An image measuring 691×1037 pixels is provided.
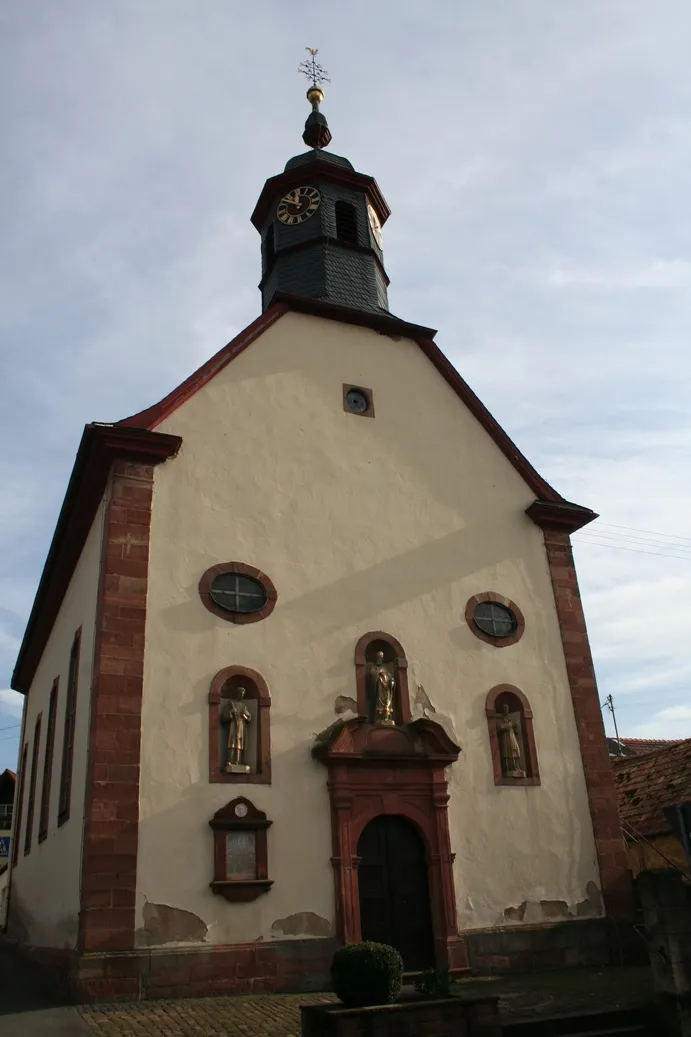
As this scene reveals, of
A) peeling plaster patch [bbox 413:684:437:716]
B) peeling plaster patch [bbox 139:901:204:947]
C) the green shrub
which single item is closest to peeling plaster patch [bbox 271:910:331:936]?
peeling plaster patch [bbox 139:901:204:947]

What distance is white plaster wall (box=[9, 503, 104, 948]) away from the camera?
12.6 metres

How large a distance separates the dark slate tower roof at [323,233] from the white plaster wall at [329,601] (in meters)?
1.65

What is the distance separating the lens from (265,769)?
12.7 metres

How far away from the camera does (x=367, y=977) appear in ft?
27.3

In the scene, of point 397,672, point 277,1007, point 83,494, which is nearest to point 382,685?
point 397,672

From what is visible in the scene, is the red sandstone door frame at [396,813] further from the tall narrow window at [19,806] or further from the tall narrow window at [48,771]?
the tall narrow window at [19,806]

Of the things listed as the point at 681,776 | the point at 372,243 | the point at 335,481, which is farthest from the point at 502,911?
the point at 372,243

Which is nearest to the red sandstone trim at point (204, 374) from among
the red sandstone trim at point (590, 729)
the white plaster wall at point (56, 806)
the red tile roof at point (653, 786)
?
the white plaster wall at point (56, 806)

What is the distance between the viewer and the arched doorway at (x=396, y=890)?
12664 millimetres

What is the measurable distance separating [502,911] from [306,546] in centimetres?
610

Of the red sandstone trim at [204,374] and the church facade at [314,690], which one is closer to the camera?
the church facade at [314,690]

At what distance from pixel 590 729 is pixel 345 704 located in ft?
14.7

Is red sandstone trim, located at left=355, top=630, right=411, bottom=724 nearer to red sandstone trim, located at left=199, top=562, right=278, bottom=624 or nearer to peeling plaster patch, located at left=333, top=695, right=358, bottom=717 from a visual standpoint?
peeling plaster patch, located at left=333, top=695, right=358, bottom=717

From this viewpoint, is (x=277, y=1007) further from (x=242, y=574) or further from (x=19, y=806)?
(x=19, y=806)
